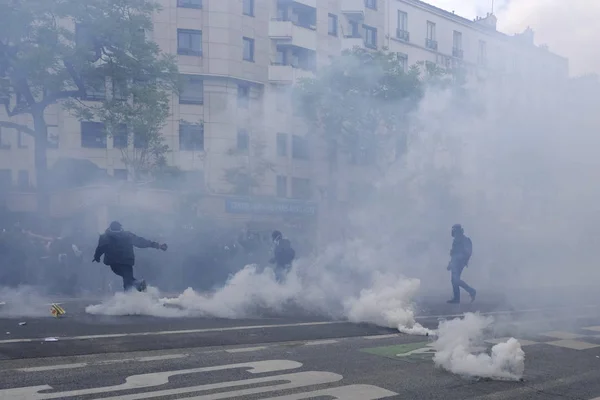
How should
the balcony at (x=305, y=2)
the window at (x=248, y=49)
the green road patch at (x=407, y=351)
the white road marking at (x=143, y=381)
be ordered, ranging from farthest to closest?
the window at (x=248, y=49)
the balcony at (x=305, y=2)
the green road patch at (x=407, y=351)
the white road marking at (x=143, y=381)

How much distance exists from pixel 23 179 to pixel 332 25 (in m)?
12.6

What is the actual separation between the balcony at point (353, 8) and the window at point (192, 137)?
332 inches

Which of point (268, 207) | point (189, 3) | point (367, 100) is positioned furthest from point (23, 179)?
point (367, 100)

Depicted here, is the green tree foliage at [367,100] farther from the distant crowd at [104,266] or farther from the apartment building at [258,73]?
the distant crowd at [104,266]

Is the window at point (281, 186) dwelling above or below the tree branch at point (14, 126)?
below

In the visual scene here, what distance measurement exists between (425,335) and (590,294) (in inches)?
372

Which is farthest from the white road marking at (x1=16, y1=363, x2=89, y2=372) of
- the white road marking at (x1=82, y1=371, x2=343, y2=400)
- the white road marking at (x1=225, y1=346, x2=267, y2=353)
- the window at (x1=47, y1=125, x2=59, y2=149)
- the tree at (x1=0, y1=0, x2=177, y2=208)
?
the window at (x1=47, y1=125, x2=59, y2=149)

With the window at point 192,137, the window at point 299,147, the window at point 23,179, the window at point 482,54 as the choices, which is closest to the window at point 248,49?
the window at point 192,137

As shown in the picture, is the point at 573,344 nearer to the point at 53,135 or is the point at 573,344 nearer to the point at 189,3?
the point at 189,3

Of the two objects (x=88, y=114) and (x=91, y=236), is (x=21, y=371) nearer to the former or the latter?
(x=91, y=236)

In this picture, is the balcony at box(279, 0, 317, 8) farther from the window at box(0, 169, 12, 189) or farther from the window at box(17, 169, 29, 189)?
the window at box(0, 169, 12, 189)

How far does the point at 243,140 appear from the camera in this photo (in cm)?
1827

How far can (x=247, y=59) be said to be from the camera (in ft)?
68.2

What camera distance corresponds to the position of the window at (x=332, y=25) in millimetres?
22716
